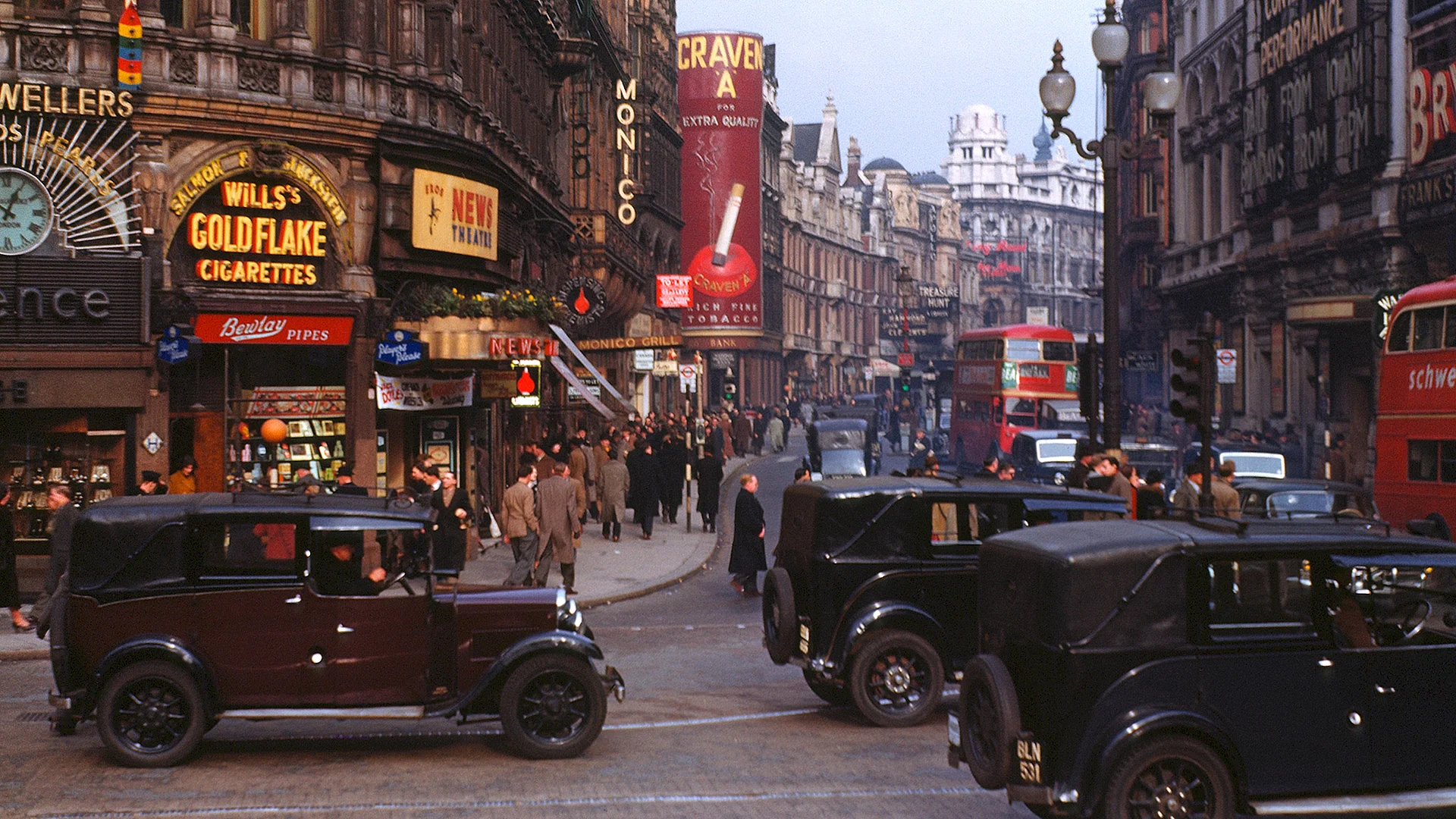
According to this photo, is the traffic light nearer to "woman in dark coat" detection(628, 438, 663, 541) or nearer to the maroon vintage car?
the maroon vintage car

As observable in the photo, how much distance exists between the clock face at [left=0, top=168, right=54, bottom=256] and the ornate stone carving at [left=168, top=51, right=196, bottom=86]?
7.64 feet

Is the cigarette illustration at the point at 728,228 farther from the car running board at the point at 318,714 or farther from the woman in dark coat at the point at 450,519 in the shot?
the car running board at the point at 318,714

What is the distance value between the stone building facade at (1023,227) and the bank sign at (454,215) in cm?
13915

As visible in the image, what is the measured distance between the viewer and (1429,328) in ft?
64.2

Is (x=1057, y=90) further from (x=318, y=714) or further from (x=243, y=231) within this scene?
(x=318, y=714)

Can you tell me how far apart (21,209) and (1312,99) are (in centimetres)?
3184

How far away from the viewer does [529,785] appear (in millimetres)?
10430

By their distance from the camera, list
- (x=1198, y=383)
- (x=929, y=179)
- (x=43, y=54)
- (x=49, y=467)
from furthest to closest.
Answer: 1. (x=929, y=179)
2. (x=43, y=54)
3. (x=49, y=467)
4. (x=1198, y=383)

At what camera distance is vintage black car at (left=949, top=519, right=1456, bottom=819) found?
809 cm

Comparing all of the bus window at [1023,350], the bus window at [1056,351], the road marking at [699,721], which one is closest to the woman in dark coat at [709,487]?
the bus window at [1023,350]

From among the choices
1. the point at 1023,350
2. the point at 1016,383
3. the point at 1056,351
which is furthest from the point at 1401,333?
the point at 1056,351


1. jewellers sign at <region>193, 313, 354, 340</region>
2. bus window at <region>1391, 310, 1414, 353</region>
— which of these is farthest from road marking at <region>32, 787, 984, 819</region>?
jewellers sign at <region>193, 313, 354, 340</region>

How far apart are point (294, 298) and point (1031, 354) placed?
2687 centimetres

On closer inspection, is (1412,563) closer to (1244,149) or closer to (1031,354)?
(1031,354)
